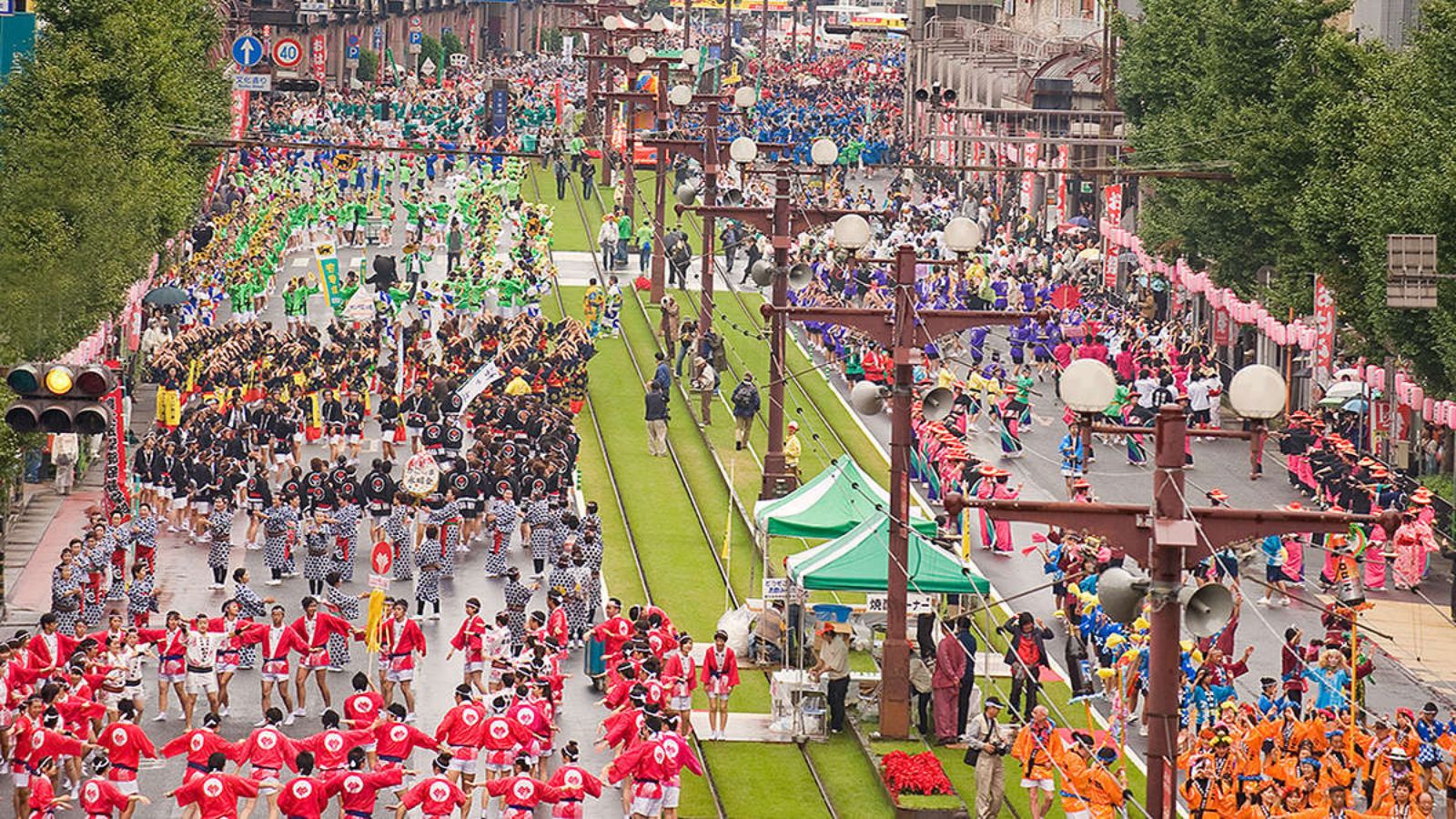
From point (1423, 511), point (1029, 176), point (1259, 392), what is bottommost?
point (1423, 511)

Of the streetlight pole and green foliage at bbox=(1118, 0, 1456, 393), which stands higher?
green foliage at bbox=(1118, 0, 1456, 393)

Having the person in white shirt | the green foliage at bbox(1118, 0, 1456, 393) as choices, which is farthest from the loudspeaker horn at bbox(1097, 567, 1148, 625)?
the green foliage at bbox(1118, 0, 1456, 393)

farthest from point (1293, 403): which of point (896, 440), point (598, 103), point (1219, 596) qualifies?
point (598, 103)

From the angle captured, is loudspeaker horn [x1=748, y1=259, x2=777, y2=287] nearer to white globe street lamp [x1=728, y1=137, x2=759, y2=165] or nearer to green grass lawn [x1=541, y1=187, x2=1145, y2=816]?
white globe street lamp [x1=728, y1=137, x2=759, y2=165]

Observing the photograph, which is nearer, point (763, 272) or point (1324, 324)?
point (763, 272)

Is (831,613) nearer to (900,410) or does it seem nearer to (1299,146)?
(900,410)

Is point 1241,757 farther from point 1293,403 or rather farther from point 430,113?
point 430,113

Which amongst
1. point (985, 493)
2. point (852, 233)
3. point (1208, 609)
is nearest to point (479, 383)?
point (985, 493)
